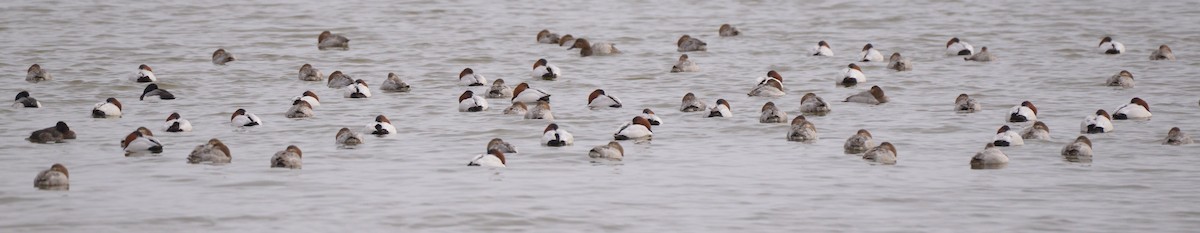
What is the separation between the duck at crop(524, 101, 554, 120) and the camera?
105 ft

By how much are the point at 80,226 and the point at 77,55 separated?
28536 millimetres

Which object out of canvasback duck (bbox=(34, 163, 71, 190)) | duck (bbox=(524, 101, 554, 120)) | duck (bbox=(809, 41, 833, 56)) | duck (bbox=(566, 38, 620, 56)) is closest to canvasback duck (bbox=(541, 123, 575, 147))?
duck (bbox=(524, 101, 554, 120))

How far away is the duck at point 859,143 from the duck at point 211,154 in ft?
29.9

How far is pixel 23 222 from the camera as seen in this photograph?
20.4m

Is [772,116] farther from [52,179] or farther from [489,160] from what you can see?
[52,179]

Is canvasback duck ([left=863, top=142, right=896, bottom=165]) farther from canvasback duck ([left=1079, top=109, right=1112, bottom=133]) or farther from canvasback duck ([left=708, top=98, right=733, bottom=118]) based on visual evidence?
canvasback duck ([left=708, top=98, right=733, bottom=118])

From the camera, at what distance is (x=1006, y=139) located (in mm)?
27188

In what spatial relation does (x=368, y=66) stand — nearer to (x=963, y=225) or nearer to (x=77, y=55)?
(x=77, y=55)

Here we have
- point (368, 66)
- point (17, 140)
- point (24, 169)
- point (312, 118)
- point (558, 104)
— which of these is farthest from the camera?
point (368, 66)

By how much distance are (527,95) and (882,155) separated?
10933 millimetres

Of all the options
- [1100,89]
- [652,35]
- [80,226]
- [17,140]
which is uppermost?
[652,35]

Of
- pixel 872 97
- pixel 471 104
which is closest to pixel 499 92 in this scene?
pixel 471 104

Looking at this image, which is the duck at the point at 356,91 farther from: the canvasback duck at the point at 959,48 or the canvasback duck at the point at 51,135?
the canvasback duck at the point at 959,48

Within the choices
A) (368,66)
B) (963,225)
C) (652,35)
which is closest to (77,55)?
(368,66)
